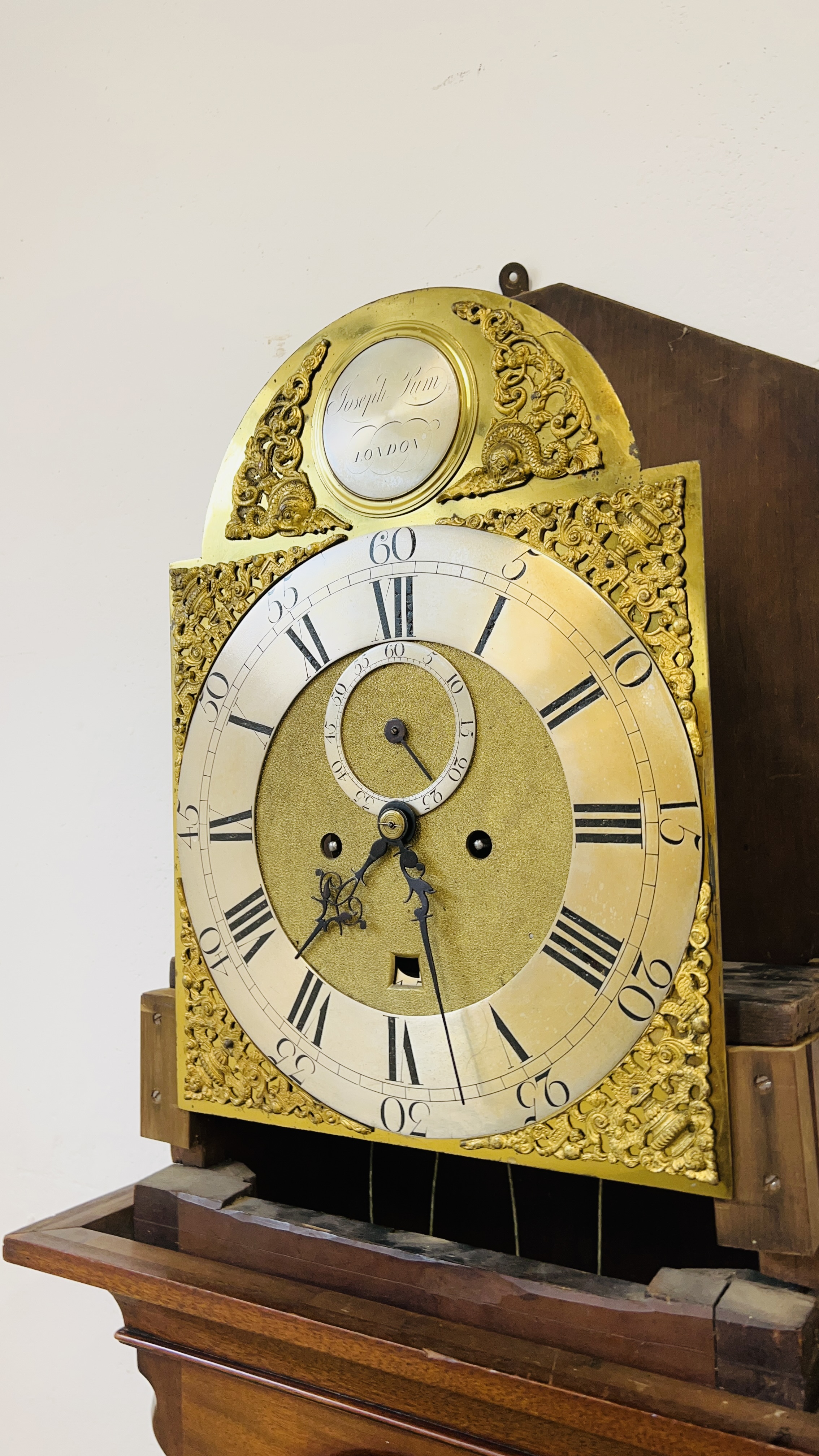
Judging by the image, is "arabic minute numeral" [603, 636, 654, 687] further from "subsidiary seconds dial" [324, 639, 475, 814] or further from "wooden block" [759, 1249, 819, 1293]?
"wooden block" [759, 1249, 819, 1293]

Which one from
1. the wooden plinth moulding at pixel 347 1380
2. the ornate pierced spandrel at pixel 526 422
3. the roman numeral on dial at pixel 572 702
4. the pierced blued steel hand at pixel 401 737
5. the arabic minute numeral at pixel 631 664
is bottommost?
the wooden plinth moulding at pixel 347 1380

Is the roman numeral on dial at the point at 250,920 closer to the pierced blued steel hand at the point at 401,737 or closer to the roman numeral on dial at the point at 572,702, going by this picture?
the pierced blued steel hand at the point at 401,737

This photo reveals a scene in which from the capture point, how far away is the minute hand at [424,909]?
80 centimetres

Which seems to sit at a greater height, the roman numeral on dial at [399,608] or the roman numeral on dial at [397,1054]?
the roman numeral on dial at [399,608]

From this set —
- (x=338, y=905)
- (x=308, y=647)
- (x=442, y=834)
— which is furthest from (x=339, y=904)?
(x=308, y=647)

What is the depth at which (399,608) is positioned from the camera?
836mm

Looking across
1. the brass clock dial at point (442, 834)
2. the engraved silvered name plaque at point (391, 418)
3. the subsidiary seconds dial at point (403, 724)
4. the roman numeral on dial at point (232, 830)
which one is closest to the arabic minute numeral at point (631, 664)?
the brass clock dial at point (442, 834)

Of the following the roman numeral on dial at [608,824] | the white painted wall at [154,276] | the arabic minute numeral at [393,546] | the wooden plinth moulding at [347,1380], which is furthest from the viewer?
the white painted wall at [154,276]

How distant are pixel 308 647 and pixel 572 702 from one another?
0.24 m

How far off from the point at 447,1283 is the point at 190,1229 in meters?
0.24

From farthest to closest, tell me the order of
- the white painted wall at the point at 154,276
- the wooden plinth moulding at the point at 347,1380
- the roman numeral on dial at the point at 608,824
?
the white painted wall at the point at 154,276 → the roman numeral on dial at the point at 608,824 → the wooden plinth moulding at the point at 347,1380

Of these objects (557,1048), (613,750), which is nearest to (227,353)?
(613,750)

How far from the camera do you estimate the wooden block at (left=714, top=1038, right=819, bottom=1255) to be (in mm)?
661

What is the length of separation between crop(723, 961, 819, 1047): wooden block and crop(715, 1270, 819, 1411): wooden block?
0.52ft
